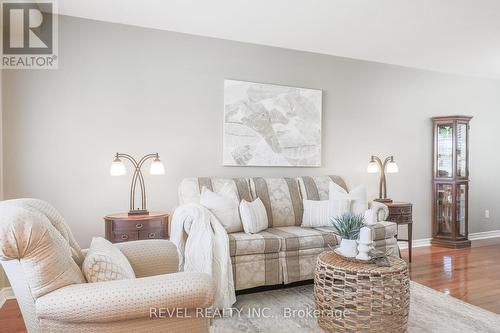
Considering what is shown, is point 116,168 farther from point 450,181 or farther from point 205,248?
point 450,181

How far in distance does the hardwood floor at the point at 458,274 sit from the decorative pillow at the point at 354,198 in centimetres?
89

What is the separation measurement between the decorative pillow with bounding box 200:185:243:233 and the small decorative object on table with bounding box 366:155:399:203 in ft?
7.00

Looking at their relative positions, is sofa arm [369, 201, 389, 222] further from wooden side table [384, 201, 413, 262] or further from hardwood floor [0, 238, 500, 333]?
hardwood floor [0, 238, 500, 333]

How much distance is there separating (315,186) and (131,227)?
6.64 feet

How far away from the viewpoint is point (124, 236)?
298cm

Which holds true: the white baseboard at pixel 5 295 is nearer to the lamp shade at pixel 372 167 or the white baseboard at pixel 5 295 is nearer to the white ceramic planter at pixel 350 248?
the white ceramic planter at pixel 350 248

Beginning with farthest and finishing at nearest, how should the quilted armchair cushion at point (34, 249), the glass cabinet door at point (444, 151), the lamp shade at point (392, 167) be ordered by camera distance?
the glass cabinet door at point (444, 151), the lamp shade at point (392, 167), the quilted armchair cushion at point (34, 249)

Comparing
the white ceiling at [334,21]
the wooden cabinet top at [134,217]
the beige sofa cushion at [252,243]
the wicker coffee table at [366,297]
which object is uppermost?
the white ceiling at [334,21]

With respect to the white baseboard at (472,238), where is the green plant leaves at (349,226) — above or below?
above

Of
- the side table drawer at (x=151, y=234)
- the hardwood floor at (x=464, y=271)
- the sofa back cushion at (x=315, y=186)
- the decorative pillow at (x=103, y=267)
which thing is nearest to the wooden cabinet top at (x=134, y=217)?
the side table drawer at (x=151, y=234)

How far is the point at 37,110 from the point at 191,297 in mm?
2694

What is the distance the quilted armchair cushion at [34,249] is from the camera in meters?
1.19

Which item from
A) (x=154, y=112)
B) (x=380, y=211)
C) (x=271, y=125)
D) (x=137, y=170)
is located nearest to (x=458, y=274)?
(x=380, y=211)

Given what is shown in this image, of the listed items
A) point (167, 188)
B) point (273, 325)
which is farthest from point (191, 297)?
point (167, 188)
